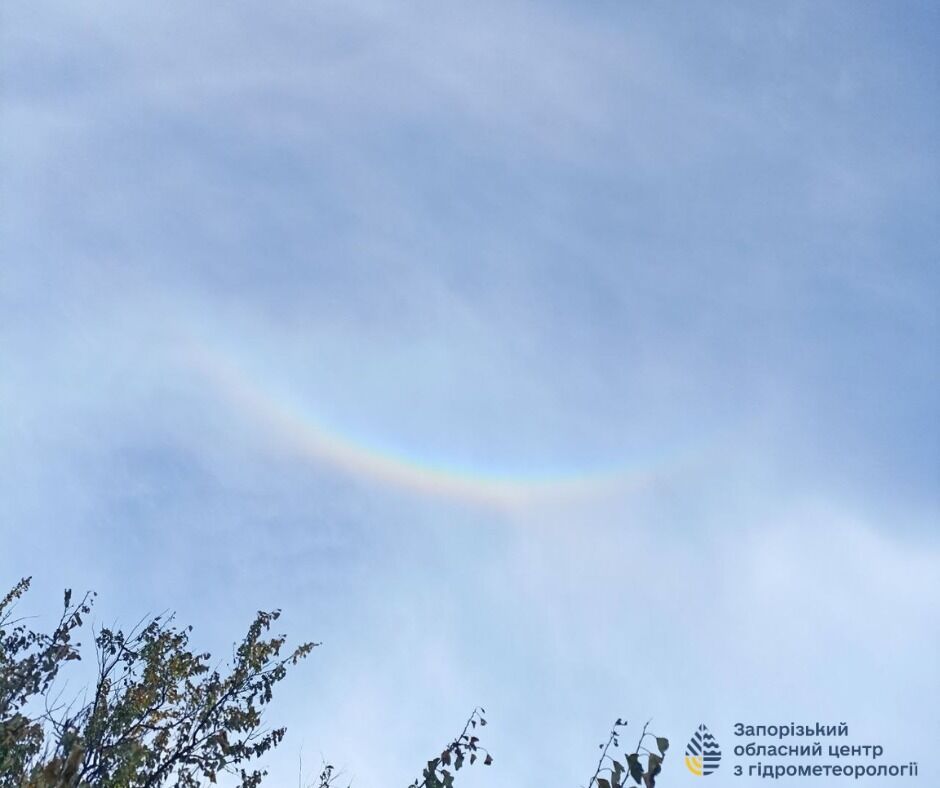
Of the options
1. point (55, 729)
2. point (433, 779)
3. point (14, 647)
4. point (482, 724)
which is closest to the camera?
point (433, 779)

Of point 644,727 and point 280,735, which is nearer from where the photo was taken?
point 644,727

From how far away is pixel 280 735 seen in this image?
15961mm

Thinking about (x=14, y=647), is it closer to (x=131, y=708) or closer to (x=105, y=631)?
(x=105, y=631)

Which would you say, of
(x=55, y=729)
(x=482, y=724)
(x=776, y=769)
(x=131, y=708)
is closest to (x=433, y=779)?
(x=482, y=724)

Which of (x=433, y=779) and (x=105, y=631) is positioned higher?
(x=105, y=631)

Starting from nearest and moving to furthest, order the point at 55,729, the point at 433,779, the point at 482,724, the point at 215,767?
the point at 433,779
the point at 482,724
the point at 55,729
the point at 215,767

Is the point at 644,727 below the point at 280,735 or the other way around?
below

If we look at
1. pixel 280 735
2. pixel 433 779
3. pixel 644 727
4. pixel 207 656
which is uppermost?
pixel 207 656

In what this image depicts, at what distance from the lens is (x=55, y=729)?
13.8 metres

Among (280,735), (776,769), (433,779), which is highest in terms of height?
(776,769)

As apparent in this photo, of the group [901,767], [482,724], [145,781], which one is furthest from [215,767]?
[901,767]

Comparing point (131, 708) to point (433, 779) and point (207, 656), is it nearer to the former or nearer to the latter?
point (207, 656)

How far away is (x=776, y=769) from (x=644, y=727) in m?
24.8

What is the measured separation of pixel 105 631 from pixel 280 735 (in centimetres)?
385
